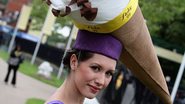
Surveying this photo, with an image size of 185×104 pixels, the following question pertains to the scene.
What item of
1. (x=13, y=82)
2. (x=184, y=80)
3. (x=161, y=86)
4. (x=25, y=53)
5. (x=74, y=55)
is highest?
(x=74, y=55)

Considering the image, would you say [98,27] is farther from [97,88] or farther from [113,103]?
[113,103]

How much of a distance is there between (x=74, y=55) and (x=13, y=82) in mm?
15538

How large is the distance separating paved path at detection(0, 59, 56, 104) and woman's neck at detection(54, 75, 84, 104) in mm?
11250

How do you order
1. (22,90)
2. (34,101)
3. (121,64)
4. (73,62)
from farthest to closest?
(22,90), (34,101), (121,64), (73,62)

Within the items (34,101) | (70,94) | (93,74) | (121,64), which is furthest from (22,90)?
(93,74)

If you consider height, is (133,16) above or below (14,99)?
above

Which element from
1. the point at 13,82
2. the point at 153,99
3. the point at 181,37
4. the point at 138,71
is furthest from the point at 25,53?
the point at 138,71

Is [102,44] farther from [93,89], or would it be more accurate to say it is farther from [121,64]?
[121,64]

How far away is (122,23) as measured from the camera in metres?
2.93

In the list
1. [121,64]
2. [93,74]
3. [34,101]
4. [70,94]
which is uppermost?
[93,74]

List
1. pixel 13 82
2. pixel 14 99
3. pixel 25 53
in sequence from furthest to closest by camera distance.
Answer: pixel 25 53, pixel 13 82, pixel 14 99

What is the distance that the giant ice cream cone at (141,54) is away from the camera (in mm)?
2979

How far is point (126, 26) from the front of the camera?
296cm

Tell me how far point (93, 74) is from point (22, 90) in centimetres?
1520
